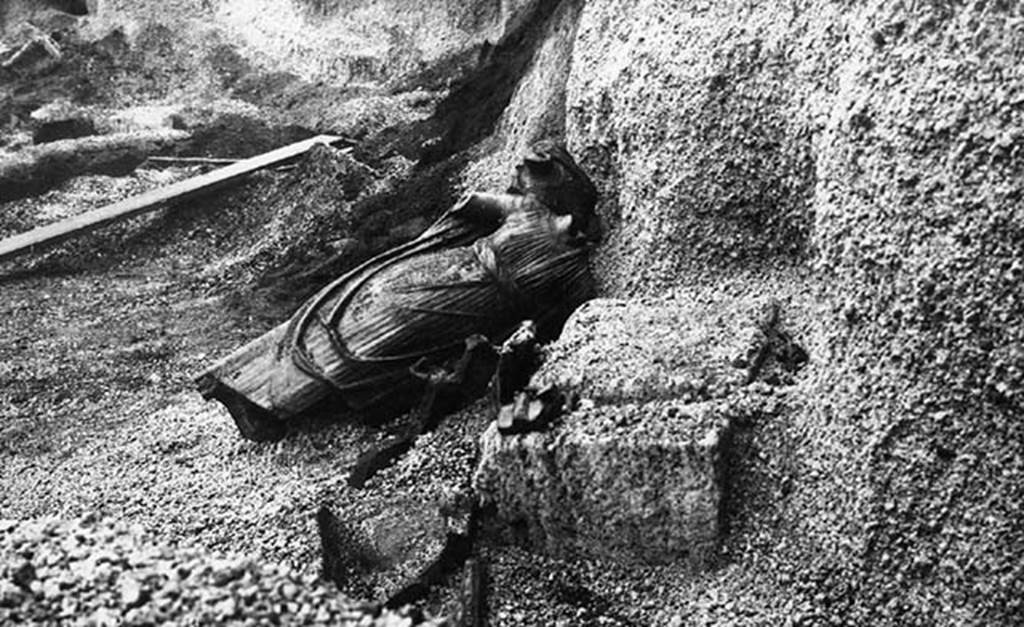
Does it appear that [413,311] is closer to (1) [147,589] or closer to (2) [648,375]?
(2) [648,375]

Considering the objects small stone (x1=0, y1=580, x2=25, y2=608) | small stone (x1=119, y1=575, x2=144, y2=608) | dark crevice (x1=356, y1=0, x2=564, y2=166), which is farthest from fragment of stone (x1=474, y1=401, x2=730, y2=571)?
dark crevice (x1=356, y1=0, x2=564, y2=166)

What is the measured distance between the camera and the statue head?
18.9 feet

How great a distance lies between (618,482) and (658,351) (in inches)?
20.4

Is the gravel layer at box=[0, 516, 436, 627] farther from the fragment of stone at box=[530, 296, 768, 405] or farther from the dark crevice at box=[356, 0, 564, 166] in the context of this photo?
the dark crevice at box=[356, 0, 564, 166]

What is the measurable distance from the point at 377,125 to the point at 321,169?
57 cm

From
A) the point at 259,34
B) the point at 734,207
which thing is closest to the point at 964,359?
the point at 734,207

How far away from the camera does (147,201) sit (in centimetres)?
743

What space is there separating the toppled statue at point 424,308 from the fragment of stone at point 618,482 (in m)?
0.76

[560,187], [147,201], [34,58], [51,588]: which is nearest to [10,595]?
[51,588]

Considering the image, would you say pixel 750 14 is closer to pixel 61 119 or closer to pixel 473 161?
pixel 473 161

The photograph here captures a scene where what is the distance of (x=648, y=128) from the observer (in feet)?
18.0

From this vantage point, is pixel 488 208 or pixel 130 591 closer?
pixel 130 591

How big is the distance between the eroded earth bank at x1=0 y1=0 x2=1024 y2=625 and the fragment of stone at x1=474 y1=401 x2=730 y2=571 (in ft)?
0.03

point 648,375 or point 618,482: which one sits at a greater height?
point 648,375
